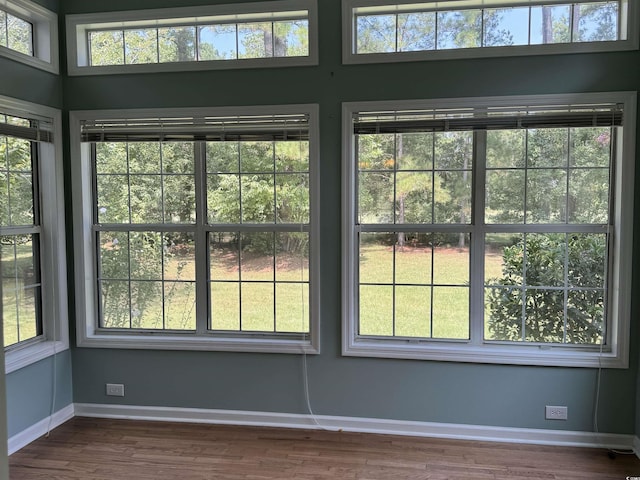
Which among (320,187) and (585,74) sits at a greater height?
(585,74)

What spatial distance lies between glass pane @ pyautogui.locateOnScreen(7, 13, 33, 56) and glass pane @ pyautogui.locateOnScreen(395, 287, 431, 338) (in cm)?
301

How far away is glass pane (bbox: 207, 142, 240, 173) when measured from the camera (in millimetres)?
3248

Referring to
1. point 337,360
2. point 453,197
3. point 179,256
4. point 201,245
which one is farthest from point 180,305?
point 453,197

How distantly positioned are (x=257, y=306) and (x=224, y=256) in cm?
44

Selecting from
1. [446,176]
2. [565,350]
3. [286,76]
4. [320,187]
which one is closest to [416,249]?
[446,176]

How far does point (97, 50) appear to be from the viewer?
333cm

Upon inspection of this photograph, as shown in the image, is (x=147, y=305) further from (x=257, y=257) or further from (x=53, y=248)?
(x=257, y=257)

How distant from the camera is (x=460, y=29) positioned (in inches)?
118

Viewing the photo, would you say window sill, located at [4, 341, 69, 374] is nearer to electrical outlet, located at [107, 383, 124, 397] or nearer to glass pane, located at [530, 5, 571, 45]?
electrical outlet, located at [107, 383, 124, 397]

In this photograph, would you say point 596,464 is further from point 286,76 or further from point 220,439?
point 286,76

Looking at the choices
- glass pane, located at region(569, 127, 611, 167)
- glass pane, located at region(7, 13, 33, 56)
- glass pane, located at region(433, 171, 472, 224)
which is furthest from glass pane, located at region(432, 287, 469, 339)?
glass pane, located at region(7, 13, 33, 56)

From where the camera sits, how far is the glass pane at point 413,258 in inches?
123

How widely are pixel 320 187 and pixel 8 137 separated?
202cm

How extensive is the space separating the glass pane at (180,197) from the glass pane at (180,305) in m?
0.49
